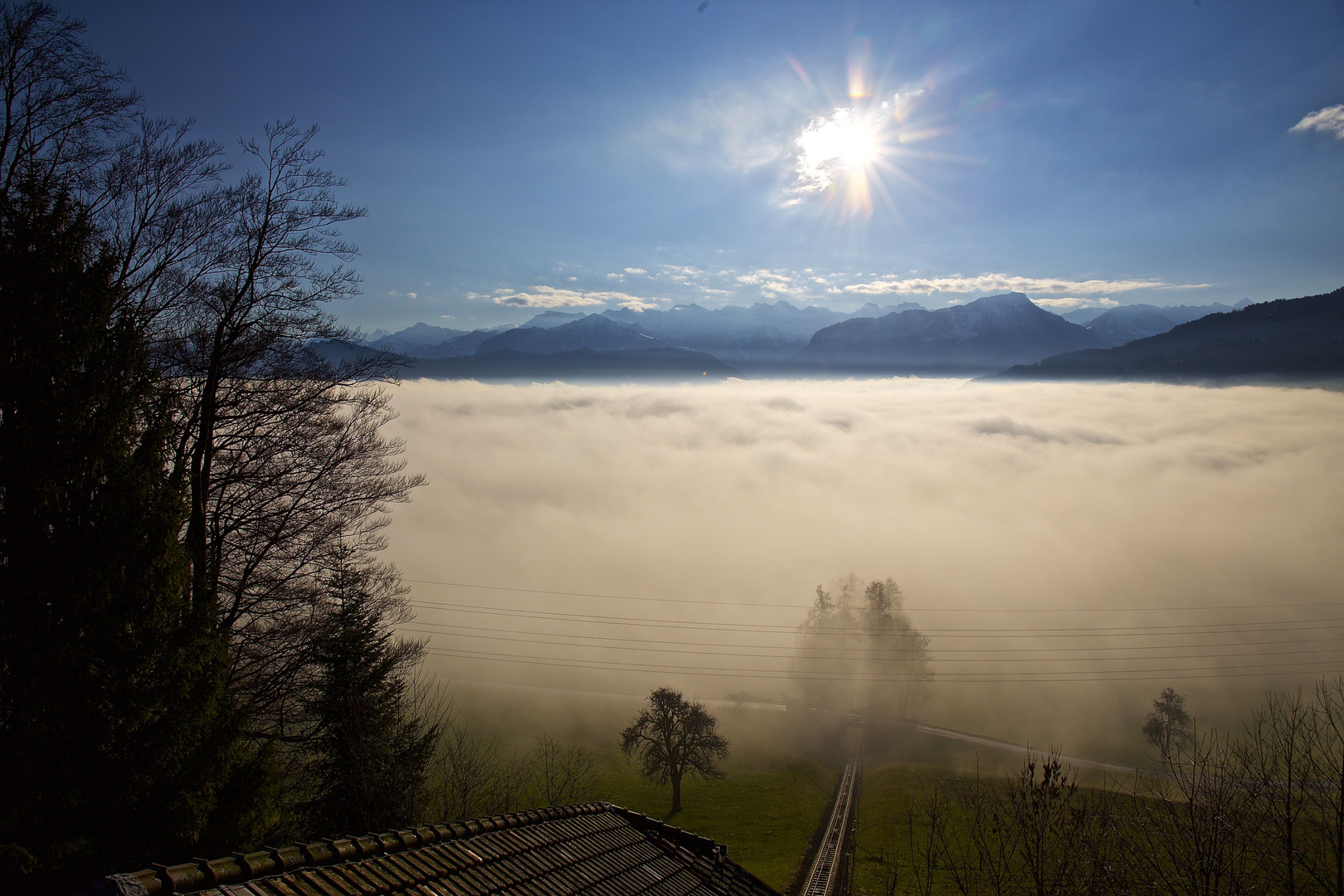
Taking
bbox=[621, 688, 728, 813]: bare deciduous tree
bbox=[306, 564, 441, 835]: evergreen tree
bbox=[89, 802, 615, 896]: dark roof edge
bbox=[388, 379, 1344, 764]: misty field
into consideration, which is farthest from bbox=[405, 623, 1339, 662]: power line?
bbox=[89, 802, 615, 896]: dark roof edge

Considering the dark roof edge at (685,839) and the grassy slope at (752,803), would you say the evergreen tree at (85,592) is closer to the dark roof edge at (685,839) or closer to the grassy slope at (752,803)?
the dark roof edge at (685,839)

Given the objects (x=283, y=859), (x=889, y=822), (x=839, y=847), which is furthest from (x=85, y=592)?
(x=889, y=822)

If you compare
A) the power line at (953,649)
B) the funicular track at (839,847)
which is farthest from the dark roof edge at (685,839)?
the power line at (953,649)

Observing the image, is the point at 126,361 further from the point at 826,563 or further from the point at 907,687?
the point at 826,563

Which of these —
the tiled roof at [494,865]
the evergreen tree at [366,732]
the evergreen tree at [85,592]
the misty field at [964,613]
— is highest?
the evergreen tree at [85,592]

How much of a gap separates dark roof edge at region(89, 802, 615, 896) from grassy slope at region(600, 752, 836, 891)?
1155 inches

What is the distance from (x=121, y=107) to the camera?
1036cm

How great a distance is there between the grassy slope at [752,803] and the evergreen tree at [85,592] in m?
31.0

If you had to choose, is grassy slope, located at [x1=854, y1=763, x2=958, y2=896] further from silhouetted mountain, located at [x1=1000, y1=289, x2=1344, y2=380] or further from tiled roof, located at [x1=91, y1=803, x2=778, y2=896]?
silhouetted mountain, located at [x1=1000, y1=289, x2=1344, y2=380]

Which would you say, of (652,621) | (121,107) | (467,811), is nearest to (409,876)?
(121,107)

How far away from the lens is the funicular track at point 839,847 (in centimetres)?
3120

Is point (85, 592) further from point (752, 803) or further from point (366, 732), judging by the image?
point (752, 803)

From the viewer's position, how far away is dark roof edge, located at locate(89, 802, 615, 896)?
15.8 feet

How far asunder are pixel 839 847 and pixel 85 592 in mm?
41797
